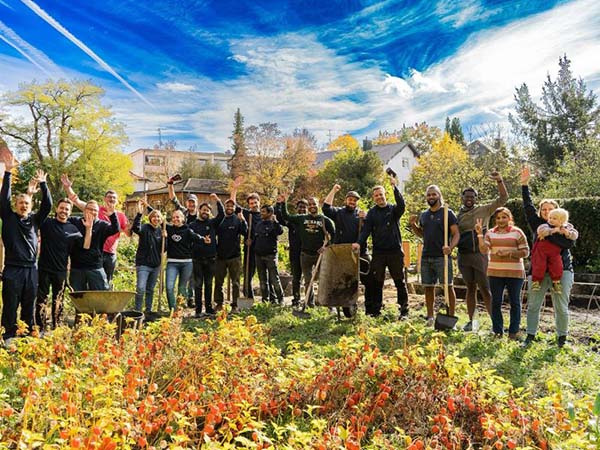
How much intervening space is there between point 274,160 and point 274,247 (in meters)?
26.3

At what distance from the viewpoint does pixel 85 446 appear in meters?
1.94

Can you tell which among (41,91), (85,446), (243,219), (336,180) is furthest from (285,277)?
(41,91)

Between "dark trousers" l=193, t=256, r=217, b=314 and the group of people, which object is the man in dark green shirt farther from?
"dark trousers" l=193, t=256, r=217, b=314

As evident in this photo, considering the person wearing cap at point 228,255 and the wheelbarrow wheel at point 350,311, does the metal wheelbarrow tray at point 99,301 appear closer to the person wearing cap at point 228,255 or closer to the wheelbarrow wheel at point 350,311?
the person wearing cap at point 228,255

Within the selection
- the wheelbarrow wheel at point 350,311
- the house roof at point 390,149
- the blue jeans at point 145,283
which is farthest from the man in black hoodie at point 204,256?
the house roof at point 390,149

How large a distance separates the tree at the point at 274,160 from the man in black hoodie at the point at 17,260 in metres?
26.4

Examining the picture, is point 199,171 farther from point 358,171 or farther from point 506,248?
point 506,248

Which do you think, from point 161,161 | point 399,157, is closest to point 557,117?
point 399,157

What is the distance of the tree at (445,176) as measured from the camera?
2135 cm

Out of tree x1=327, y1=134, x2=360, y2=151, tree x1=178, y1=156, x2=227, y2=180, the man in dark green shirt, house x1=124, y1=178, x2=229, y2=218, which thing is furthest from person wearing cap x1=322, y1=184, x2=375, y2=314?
tree x1=327, y1=134, x2=360, y2=151

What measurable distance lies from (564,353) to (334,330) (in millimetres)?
2533

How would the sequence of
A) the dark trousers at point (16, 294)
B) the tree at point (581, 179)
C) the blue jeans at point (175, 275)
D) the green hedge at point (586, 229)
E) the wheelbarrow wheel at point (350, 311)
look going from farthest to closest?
the tree at point (581, 179), the green hedge at point (586, 229), the blue jeans at point (175, 275), the wheelbarrow wheel at point (350, 311), the dark trousers at point (16, 294)

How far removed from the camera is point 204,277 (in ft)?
24.2

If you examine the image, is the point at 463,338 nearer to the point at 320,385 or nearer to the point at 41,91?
the point at 320,385
